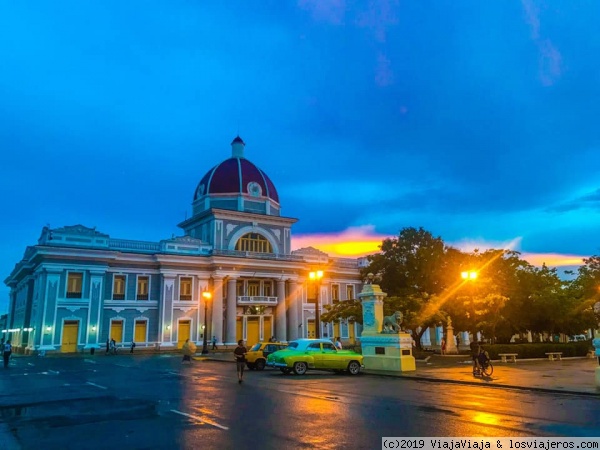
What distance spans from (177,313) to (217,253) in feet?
25.1

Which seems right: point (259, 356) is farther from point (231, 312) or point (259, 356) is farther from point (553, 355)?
point (231, 312)

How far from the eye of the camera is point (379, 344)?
23.9 m

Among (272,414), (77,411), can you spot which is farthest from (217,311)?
(272,414)

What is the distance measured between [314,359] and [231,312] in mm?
31197

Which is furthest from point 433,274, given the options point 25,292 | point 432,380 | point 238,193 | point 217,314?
point 25,292

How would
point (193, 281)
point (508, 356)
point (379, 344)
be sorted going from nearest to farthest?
point (379, 344), point (508, 356), point (193, 281)

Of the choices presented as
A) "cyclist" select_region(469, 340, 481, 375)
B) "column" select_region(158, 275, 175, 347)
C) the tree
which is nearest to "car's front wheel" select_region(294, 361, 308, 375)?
"cyclist" select_region(469, 340, 481, 375)

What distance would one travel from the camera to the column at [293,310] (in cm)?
5691

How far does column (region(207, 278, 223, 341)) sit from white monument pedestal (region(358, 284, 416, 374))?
28937mm

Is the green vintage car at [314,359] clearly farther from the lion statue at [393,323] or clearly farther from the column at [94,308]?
the column at [94,308]

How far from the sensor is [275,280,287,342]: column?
54.8m

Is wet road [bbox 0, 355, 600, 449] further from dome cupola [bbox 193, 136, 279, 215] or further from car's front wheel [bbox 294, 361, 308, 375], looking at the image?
dome cupola [bbox 193, 136, 279, 215]

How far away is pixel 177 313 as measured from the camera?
50812mm

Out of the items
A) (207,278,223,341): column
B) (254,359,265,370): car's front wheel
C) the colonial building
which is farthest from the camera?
(207,278,223,341): column
